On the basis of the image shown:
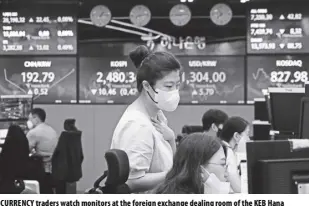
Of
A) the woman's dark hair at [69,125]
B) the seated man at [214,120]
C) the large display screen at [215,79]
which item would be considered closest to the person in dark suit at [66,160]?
the woman's dark hair at [69,125]

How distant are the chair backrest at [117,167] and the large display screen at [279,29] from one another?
19.5ft

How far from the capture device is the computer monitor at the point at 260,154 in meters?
1.63

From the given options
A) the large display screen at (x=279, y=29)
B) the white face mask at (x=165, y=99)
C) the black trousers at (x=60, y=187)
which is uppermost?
the large display screen at (x=279, y=29)

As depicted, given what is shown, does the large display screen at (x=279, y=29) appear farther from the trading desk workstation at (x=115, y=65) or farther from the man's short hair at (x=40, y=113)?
the man's short hair at (x=40, y=113)

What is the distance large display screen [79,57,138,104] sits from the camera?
827cm

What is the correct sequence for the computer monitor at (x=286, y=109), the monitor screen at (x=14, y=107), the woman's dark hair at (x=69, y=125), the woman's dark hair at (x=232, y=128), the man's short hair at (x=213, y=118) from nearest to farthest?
1. the computer monitor at (x=286, y=109)
2. the woman's dark hair at (x=232, y=128)
3. the man's short hair at (x=213, y=118)
4. the monitor screen at (x=14, y=107)
5. the woman's dark hair at (x=69, y=125)

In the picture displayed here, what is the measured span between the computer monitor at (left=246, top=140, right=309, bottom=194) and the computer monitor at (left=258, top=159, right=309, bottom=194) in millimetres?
13

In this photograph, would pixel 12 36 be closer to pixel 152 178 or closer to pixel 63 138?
pixel 63 138

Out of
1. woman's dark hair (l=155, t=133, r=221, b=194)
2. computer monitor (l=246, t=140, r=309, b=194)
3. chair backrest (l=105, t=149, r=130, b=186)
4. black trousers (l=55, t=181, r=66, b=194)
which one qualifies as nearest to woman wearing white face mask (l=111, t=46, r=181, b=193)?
chair backrest (l=105, t=149, r=130, b=186)

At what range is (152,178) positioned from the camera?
100 inches

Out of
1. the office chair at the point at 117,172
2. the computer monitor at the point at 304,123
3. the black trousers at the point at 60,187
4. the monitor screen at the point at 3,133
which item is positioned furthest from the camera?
the black trousers at the point at 60,187

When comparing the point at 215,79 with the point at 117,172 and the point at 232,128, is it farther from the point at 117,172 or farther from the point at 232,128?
the point at 117,172

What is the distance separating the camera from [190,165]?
226cm

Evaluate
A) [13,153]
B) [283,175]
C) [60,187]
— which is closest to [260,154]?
[283,175]
